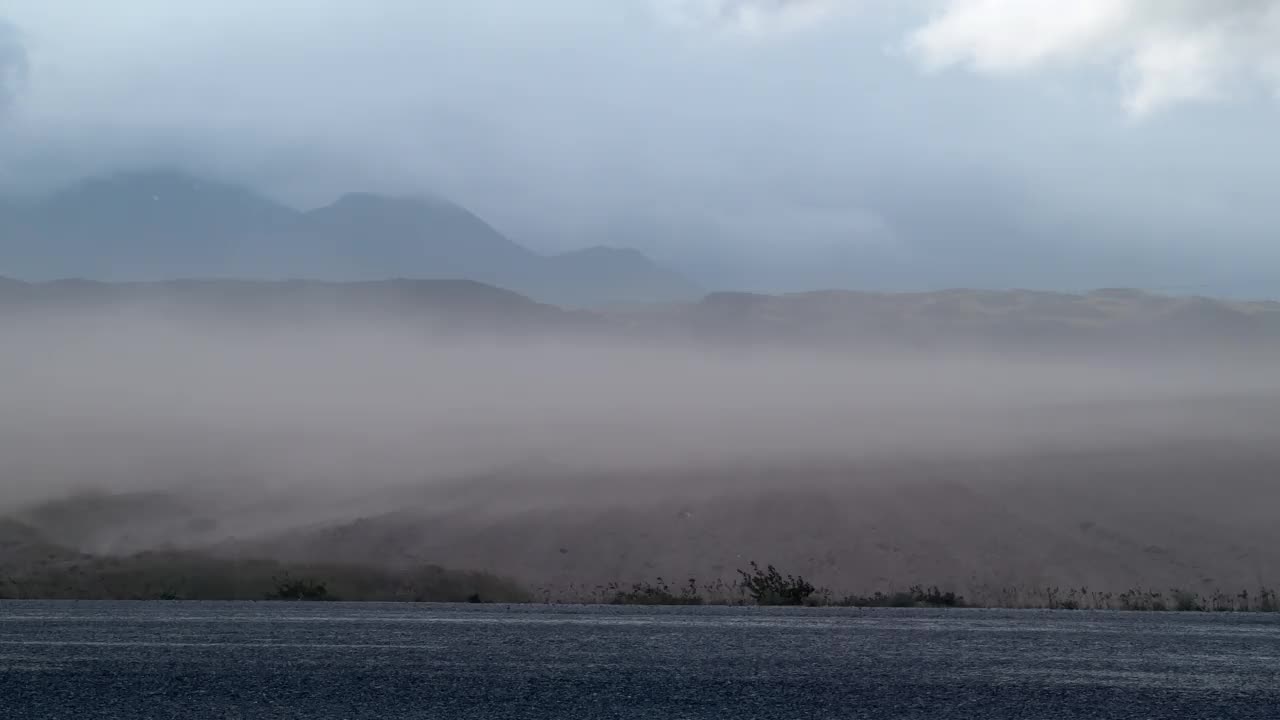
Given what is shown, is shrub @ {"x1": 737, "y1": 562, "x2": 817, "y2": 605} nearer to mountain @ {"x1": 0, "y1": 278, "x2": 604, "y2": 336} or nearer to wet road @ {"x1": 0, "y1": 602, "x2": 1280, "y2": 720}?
wet road @ {"x1": 0, "y1": 602, "x2": 1280, "y2": 720}

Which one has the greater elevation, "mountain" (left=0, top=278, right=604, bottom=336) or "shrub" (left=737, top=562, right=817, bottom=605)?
"mountain" (left=0, top=278, right=604, bottom=336)

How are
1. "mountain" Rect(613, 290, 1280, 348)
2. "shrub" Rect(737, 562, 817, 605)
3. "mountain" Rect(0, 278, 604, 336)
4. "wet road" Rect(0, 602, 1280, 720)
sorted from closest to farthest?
"wet road" Rect(0, 602, 1280, 720), "shrub" Rect(737, 562, 817, 605), "mountain" Rect(613, 290, 1280, 348), "mountain" Rect(0, 278, 604, 336)

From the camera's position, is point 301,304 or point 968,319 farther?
point 301,304

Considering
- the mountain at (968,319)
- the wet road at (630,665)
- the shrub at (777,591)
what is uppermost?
the mountain at (968,319)

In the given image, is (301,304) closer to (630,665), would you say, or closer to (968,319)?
(968,319)

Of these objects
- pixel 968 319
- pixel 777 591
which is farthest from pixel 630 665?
pixel 968 319

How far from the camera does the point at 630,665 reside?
998 centimetres

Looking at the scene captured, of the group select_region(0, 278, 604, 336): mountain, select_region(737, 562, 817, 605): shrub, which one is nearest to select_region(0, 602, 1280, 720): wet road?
select_region(737, 562, 817, 605): shrub

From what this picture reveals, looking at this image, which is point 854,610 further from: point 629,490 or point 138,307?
point 138,307

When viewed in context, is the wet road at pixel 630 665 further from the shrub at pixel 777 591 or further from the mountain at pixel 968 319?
the mountain at pixel 968 319

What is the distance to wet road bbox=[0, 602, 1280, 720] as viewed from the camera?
8594 millimetres

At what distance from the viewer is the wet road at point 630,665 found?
8.59 m

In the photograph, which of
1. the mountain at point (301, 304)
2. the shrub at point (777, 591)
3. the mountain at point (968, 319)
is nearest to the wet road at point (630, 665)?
the shrub at point (777, 591)

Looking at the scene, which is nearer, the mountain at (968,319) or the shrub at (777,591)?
the shrub at (777,591)
